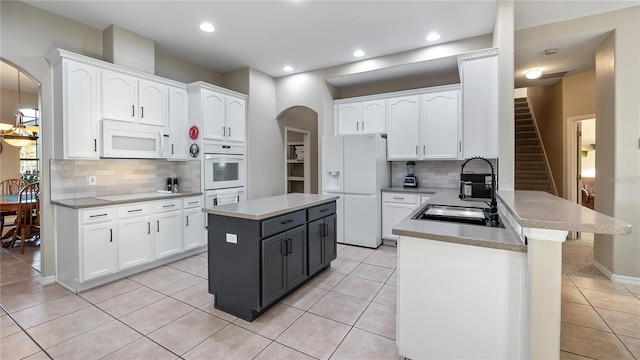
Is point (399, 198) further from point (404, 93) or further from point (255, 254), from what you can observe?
point (255, 254)

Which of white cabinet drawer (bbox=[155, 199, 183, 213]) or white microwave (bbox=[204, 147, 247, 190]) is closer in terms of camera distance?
white cabinet drawer (bbox=[155, 199, 183, 213])

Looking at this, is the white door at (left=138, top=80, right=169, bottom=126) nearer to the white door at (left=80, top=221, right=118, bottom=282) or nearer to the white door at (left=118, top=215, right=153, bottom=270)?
the white door at (left=118, top=215, right=153, bottom=270)

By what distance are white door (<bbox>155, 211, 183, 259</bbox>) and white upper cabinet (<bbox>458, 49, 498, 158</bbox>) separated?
386 centimetres

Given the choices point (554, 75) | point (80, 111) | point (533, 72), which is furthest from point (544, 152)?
point (80, 111)

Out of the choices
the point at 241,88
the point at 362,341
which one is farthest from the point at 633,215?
the point at 241,88

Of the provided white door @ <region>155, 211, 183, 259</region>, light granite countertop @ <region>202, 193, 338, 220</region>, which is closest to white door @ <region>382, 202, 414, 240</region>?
light granite countertop @ <region>202, 193, 338, 220</region>

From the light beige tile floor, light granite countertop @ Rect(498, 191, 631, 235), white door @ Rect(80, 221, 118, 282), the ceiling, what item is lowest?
the light beige tile floor

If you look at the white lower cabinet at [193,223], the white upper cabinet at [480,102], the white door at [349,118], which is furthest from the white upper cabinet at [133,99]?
the white upper cabinet at [480,102]

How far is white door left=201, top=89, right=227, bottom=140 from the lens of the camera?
416 cm

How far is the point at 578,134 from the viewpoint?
4934 millimetres

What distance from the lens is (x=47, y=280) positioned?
3.11 meters

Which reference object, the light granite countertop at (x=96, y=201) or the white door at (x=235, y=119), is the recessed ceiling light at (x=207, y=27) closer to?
the white door at (x=235, y=119)

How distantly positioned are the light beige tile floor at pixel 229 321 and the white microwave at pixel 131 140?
151 cm

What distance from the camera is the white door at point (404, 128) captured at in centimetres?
440
